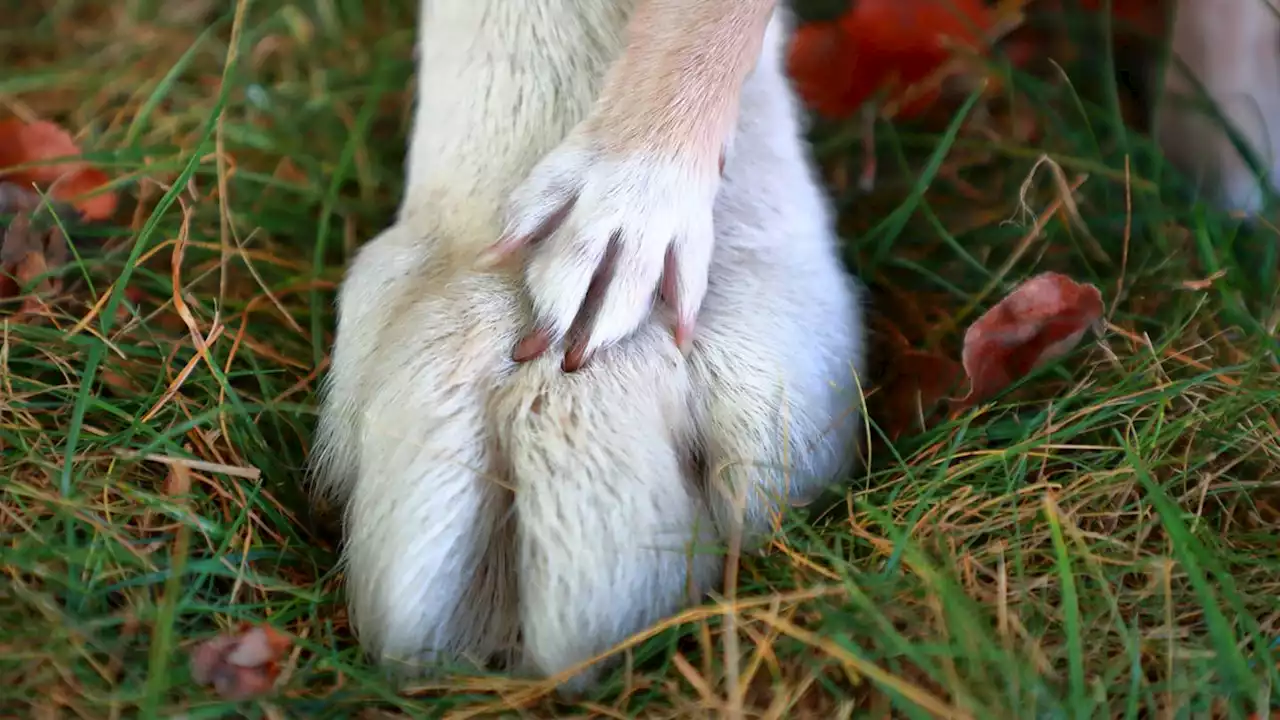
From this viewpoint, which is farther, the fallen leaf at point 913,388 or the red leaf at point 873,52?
the red leaf at point 873,52

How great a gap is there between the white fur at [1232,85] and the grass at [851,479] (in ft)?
0.29

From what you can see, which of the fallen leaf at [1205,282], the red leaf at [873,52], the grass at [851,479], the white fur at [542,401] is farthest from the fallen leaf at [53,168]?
the fallen leaf at [1205,282]

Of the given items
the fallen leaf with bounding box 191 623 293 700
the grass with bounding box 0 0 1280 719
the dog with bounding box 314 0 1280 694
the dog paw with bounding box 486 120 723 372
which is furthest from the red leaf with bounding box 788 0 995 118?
the fallen leaf with bounding box 191 623 293 700

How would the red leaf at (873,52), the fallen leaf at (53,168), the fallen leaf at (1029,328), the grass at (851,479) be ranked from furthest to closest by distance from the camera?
1. the red leaf at (873,52)
2. the fallen leaf at (53,168)
3. the fallen leaf at (1029,328)
4. the grass at (851,479)

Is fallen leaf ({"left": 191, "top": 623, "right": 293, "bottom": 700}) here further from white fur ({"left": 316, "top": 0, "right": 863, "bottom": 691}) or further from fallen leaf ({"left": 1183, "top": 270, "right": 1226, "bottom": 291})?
fallen leaf ({"left": 1183, "top": 270, "right": 1226, "bottom": 291})

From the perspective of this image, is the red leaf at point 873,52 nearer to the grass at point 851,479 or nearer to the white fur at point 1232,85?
the grass at point 851,479

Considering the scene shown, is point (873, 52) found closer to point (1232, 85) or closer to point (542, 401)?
point (1232, 85)

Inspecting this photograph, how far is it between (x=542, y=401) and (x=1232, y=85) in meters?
1.07

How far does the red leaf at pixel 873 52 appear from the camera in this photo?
59.3 inches

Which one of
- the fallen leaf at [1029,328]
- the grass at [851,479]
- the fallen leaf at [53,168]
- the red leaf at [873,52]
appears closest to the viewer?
the grass at [851,479]

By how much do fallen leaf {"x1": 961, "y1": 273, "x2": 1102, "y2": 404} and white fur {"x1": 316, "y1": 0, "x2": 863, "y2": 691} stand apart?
141 millimetres

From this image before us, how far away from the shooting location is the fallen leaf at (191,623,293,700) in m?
0.84

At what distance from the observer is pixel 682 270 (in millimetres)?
930

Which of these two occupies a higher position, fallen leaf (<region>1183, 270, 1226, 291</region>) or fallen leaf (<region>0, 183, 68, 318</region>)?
fallen leaf (<region>0, 183, 68, 318</region>)
